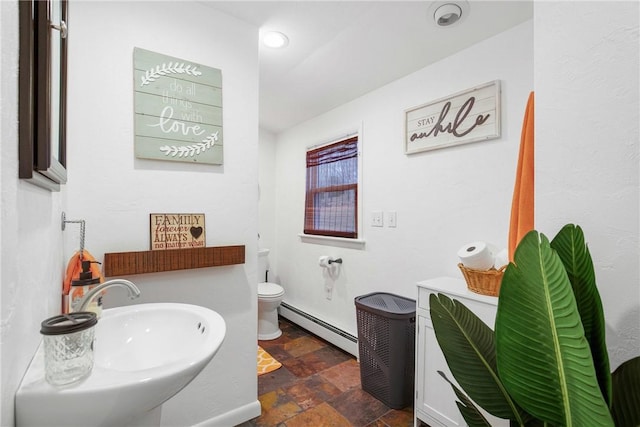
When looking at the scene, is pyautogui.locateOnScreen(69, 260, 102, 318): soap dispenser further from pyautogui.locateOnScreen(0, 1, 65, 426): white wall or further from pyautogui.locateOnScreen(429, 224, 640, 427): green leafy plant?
pyautogui.locateOnScreen(429, 224, 640, 427): green leafy plant

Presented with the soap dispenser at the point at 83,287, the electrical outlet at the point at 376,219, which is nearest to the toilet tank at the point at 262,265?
Result: the electrical outlet at the point at 376,219

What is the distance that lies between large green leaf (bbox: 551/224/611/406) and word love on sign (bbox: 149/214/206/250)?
1.49 metres

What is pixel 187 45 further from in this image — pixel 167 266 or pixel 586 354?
pixel 586 354

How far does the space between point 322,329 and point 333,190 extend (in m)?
1.34

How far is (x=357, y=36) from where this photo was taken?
1.79 meters

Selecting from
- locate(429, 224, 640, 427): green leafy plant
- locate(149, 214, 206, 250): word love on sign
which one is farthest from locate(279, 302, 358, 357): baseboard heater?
locate(429, 224, 640, 427): green leafy plant

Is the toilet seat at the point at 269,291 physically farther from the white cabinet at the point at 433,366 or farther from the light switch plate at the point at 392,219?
the white cabinet at the point at 433,366

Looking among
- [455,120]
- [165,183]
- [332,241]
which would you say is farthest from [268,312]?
[455,120]

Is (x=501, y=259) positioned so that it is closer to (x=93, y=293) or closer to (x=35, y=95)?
(x=93, y=293)

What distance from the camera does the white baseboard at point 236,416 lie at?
5.21 feet

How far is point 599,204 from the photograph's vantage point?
30.6 inches

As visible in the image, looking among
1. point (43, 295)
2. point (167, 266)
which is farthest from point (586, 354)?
point (167, 266)

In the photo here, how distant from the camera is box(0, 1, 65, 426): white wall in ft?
1.52

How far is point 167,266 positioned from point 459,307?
1289 mm
